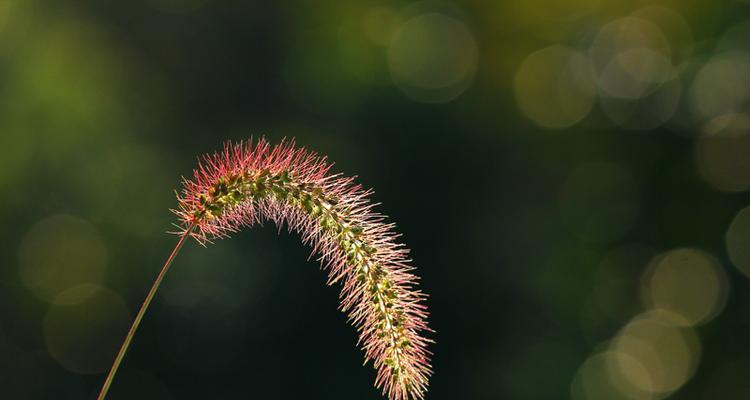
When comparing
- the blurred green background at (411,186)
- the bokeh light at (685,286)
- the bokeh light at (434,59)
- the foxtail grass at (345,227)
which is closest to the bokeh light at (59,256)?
the blurred green background at (411,186)

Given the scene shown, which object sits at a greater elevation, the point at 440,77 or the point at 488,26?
the point at 488,26

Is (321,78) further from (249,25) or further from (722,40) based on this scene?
(722,40)

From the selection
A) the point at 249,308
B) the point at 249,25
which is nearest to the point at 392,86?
the point at 249,25

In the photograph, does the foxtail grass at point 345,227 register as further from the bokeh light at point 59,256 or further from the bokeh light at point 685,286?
the bokeh light at point 685,286

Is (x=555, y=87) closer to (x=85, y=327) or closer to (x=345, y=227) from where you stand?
(x=85, y=327)

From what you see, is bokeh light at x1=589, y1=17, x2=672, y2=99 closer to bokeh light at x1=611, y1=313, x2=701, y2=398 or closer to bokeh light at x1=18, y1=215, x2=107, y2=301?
bokeh light at x1=611, y1=313, x2=701, y2=398

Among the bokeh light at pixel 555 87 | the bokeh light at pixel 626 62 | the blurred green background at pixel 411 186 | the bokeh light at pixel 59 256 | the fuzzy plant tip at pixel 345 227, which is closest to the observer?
the fuzzy plant tip at pixel 345 227
